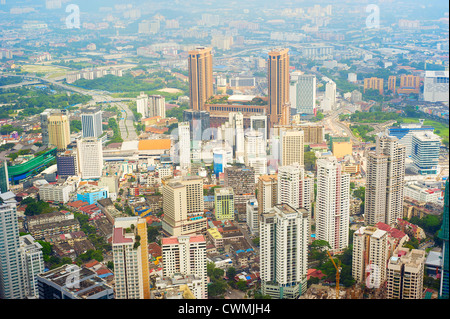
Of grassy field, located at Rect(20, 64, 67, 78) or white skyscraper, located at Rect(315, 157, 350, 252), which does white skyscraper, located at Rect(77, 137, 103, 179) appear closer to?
grassy field, located at Rect(20, 64, 67, 78)

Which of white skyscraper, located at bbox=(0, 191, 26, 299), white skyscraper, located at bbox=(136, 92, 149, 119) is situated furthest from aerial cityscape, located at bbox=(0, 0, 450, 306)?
white skyscraper, located at bbox=(136, 92, 149, 119)

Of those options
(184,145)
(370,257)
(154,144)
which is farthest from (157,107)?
(370,257)

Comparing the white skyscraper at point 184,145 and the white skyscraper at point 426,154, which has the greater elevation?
the white skyscraper at point 426,154

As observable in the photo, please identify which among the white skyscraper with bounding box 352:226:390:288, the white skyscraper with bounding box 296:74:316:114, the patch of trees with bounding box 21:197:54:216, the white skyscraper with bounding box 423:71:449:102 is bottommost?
the patch of trees with bounding box 21:197:54:216

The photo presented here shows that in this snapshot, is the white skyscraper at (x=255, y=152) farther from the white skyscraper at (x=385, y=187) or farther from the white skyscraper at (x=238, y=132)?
the white skyscraper at (x=385, y=187)

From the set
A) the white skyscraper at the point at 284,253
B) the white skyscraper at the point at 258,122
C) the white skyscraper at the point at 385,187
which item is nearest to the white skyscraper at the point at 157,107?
the white skyscraper at the point at 258,122

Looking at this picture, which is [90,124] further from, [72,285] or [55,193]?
[72,285]
